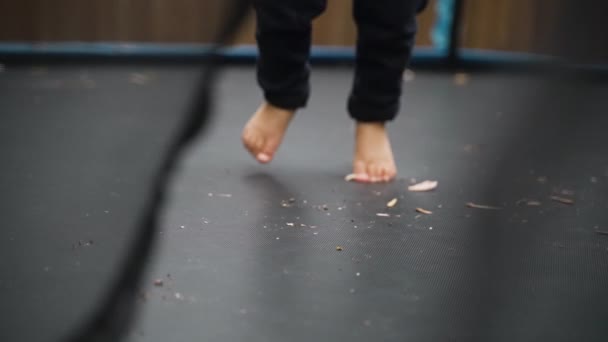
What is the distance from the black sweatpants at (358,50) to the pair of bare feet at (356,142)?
0.02 m

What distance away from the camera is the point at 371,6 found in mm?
1237

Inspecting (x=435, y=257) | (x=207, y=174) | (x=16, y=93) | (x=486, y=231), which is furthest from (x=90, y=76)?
(x=486, y=231)

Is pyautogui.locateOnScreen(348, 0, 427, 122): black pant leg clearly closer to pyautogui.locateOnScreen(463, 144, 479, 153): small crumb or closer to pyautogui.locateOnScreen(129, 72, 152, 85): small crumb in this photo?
pyautogui.locateOnScreen(463, 144, 479, 153): small crumb

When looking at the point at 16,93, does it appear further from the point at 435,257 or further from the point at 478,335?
the point at 478,335

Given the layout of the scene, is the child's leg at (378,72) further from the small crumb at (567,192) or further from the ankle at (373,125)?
the small crumb at (567,192)

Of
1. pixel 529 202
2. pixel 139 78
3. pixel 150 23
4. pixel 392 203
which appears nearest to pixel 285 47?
pixel 392 203

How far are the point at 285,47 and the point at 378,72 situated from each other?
0.16 meters

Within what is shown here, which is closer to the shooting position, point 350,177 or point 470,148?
point 350,177

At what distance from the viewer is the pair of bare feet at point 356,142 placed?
130cm

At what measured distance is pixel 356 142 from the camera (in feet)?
4.33

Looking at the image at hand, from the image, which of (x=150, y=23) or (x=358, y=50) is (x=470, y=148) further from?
(x=150, y=23)

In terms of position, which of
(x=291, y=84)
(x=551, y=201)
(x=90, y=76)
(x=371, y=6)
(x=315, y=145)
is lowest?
(x=90, y=76)

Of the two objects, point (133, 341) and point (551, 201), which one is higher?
point (133, 341)

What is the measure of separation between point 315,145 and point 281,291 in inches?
32.5
